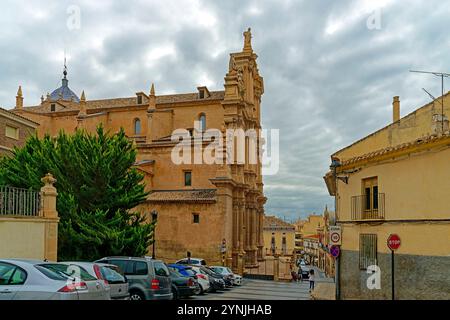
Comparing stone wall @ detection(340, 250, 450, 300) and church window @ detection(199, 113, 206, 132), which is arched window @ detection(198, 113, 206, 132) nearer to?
church window @ detection(199, 113, 206, 132)

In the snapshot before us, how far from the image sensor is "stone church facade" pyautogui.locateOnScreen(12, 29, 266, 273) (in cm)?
3700

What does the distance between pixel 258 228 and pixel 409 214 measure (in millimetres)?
37740

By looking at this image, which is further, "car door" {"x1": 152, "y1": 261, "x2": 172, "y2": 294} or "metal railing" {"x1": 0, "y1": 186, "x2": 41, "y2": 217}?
"metal railing" {"x1": 0, "y1": 186, "x2": 41, "y2": 217}

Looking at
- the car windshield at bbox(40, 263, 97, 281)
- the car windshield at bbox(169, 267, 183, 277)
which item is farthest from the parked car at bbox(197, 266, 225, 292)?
the car windshield at bbox(40, 263, 97, 281)

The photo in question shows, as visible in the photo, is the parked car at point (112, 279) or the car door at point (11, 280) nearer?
the car door at point (11, 280)

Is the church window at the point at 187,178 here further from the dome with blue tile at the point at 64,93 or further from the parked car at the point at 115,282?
the dome with blue tile at the point at 64,93

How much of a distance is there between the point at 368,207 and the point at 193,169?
23.4 meters

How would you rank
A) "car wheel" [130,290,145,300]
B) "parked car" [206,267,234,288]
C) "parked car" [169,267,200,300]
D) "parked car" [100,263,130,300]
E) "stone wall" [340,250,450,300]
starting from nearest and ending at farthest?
"parked car" [100,263,130,300] → "car wheel" [130,290,145,300] → "stone wall" [340,250,450,300] → "parked car" [169,267,200,300] → "parked car" [206,267,234,288]

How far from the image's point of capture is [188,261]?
30047mm

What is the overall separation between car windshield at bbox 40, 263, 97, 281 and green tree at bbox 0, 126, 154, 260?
944 cm

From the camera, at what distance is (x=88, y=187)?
20.8 metres

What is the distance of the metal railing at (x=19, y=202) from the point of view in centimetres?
1520

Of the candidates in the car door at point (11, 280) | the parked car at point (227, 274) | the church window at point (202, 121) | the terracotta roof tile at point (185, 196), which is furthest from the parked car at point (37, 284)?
the church window at point (202, 121)

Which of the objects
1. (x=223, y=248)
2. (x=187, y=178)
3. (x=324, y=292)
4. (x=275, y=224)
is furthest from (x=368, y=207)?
(x=275, y=224)
